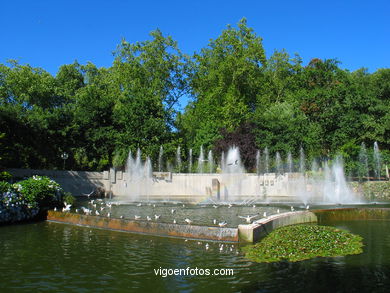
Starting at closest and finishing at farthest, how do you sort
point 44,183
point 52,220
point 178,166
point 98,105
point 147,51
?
point 52,220 < point 44,183 < point 98,105 < point 178,166 < point 147,51

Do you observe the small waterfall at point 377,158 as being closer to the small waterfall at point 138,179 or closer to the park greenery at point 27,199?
the small waterfall at point 138,179

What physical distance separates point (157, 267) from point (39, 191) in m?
9.57

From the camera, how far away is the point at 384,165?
31.2 m

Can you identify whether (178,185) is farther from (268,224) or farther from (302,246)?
(302,246)

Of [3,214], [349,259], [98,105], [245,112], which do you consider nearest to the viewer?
[349,259]

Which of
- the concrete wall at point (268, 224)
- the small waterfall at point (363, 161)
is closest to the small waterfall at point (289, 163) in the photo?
the small waterfall at point (363, 161)

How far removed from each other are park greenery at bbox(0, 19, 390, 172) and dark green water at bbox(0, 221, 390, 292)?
17912 millimetres

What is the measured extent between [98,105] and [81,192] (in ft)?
26.7

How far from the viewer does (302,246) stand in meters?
9.36

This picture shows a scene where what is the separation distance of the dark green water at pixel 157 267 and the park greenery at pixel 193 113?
17.9 metres

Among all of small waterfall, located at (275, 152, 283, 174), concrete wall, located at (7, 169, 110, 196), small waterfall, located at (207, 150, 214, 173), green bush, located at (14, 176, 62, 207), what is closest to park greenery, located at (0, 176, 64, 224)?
green bush, located at (14, 176, 62, 207)

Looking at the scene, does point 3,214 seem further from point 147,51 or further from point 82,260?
point 147,51

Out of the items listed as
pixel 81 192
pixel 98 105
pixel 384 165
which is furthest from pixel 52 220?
pixel 384 165

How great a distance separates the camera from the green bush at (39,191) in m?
15.2
